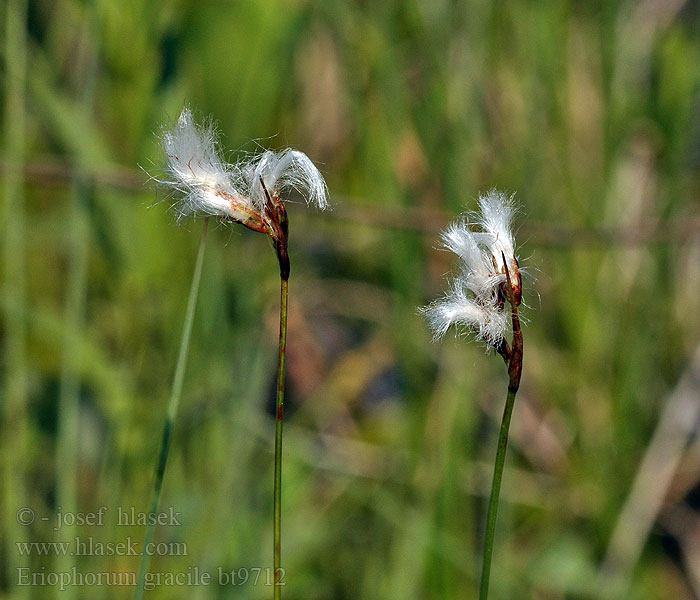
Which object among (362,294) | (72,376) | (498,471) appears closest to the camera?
(498,471)

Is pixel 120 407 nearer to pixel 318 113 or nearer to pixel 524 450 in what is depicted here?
pixel 524 450

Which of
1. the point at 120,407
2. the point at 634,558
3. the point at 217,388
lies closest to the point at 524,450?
the point at 634,558

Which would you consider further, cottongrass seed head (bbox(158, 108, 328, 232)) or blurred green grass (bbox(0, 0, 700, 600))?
blurred green grass (bbox(0, 0, 700, 600))

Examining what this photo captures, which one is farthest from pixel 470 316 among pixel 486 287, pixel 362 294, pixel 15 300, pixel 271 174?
pixel 362 294

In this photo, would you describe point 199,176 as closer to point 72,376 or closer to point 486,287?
point 486,287

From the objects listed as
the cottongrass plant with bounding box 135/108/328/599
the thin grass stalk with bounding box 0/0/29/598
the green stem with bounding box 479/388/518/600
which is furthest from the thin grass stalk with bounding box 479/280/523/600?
the thin grass stalk with bounding box 0/0/29/598

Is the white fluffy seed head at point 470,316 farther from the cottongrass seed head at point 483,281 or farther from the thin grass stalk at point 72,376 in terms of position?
the thin grass stalk at point 72,376

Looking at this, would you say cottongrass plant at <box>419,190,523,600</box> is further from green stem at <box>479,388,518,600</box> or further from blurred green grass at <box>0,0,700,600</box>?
blurred green grass at <box>0,0,700,600</box>
